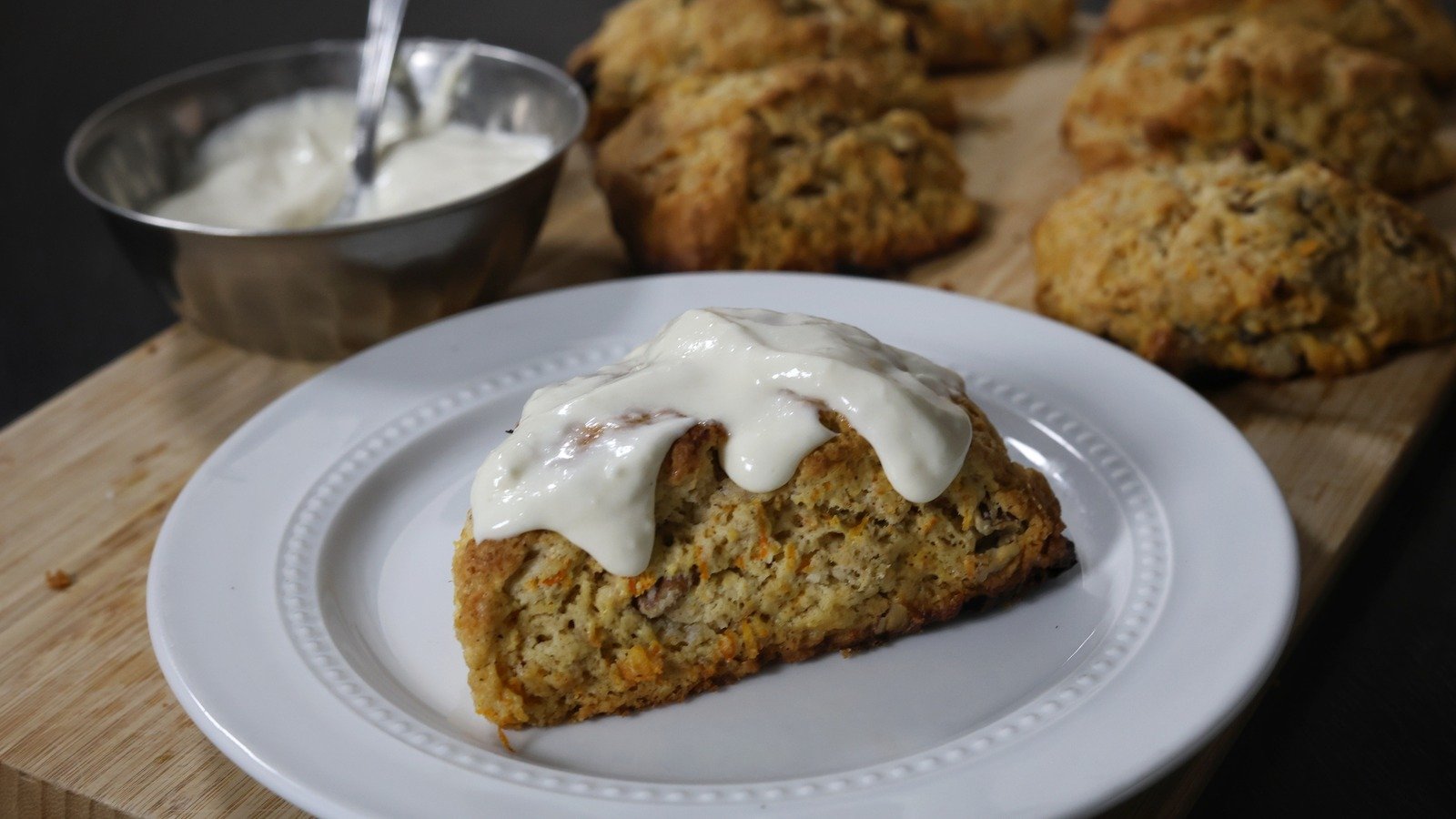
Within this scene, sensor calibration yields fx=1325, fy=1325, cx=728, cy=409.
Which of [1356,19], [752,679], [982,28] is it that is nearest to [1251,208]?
[1356,19]

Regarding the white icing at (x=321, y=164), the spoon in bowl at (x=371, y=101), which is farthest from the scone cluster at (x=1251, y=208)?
the spoon in bowl at (x=371, y=101)

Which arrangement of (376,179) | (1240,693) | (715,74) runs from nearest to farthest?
1. (1240,693)
2. (376,179)
3. (715,74)

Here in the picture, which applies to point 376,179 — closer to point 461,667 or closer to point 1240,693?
point 461,667

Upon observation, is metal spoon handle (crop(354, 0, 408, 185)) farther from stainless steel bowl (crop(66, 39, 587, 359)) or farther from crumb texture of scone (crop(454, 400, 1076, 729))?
Answer: crumb texture of scone (crop(454, 400, 1076, 729))

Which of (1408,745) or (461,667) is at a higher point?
(461,667)

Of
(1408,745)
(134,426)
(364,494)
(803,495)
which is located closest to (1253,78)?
(1408,745)

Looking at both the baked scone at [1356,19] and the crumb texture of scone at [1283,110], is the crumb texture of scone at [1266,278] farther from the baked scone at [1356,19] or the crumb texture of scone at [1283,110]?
the baked scone at [1356,19]

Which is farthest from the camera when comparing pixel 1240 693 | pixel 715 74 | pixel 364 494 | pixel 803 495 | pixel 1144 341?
pixel 715 74
